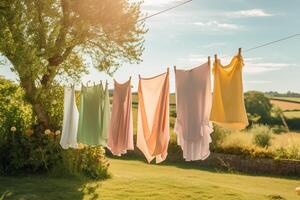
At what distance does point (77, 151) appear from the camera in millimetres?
15609

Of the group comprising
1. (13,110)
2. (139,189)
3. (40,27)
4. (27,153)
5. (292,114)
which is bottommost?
(139,189)

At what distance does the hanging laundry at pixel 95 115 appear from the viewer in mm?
12367

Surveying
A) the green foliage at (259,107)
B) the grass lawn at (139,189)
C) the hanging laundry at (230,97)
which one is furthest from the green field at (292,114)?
the hanging laundry at (230,97)

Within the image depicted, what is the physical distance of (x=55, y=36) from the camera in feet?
50.0

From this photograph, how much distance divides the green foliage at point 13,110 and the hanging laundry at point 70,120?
3.36m

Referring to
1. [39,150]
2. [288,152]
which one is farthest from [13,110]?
[288,152]

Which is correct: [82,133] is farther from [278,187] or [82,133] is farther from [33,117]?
[278,187]

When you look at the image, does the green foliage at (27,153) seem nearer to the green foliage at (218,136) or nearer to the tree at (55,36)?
the tree at (55,36)

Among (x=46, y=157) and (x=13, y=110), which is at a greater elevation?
(x=13, y=110)

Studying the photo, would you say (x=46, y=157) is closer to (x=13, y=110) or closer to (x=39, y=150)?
(x=39, y=150)

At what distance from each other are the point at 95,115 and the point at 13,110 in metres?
5.05

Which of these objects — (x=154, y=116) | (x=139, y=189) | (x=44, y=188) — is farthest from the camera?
(x=44, y=188)

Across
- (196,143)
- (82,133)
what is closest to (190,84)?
(196,143)

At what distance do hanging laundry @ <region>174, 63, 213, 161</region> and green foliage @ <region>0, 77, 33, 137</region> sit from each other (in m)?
8.12
